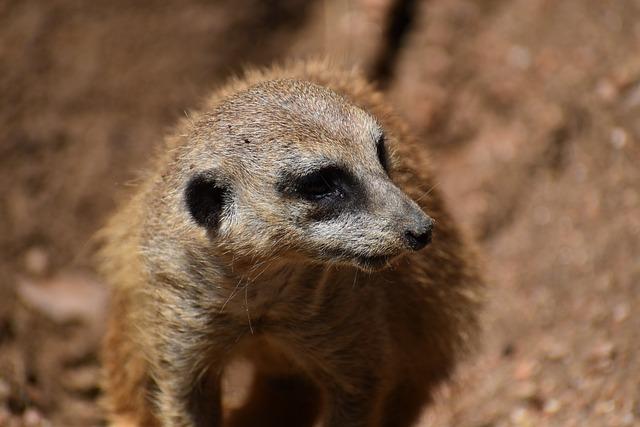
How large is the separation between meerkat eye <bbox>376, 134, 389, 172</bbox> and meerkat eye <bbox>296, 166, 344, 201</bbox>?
239mm

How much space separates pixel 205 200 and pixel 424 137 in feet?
10.9

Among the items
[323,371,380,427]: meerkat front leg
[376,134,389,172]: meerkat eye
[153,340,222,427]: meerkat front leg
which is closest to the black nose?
[376,134,389,172]: meerkat eye

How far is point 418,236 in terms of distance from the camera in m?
2.61

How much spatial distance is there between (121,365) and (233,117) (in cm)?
129

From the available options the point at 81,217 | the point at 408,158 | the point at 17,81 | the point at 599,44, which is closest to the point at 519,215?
the point at 599,44

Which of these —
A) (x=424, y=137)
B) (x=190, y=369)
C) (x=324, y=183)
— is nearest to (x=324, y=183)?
(x=324, y=183)

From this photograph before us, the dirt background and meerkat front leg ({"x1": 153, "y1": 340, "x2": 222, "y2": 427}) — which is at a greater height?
the dirt background

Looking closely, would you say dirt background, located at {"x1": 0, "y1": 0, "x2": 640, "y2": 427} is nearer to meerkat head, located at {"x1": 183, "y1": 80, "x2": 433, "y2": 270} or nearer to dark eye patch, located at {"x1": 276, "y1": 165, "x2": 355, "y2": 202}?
meerkat head, located at {"x1": 183, "y1": 80, "x2": 433, "y2": 270}

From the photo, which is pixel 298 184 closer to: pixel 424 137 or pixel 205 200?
pixel 205 200

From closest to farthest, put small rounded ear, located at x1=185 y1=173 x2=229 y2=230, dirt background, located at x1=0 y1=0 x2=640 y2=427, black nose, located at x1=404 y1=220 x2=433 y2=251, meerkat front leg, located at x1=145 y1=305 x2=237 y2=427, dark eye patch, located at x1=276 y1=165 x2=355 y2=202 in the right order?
1. black nose, located at x1=404 y1=220 x2=433 y2=251
2. dark eye patch, located at x1=276 y1=165 x2=355 y2=202
3. small rounded ear, located at x1=185 y1=173 x2=229 y2=230
4. meerkat front leg, located at x1=145 y1=305 x2=237 y2=427
5. dirt background, located at x1=0 y1=0 x2=640 y2=427

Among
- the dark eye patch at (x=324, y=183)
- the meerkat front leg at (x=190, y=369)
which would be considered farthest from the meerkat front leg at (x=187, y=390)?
the dark eye patch at (x=324, y=183)

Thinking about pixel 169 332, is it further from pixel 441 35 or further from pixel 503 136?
pixel 441 35

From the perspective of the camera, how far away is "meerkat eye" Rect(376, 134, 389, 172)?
2953 mm

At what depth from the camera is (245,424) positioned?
3.97 m
